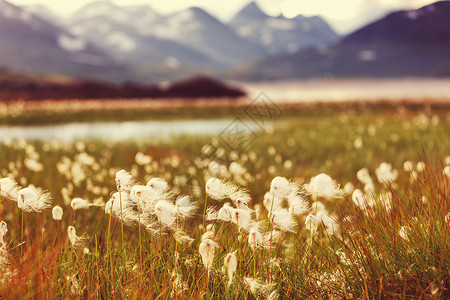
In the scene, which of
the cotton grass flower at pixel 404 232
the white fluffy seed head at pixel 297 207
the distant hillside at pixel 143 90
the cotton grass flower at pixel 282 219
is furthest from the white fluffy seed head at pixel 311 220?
the distant hillside at pixel 143 90

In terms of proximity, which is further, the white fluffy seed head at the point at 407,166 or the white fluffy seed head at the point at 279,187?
the white fluffy seed head at the point at 407,166

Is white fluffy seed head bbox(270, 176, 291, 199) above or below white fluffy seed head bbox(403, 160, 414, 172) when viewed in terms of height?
above

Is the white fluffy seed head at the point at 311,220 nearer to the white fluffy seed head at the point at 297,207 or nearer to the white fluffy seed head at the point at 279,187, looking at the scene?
the white fluffy seed head at the point at 297,207

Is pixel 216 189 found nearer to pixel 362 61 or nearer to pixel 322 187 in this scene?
pixel 322 187

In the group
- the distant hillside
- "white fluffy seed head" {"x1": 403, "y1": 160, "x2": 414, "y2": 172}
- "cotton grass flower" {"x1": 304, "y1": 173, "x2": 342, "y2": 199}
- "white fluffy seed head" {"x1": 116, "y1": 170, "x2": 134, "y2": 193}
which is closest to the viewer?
"white fluffy seed head" {"x1": 116, "y1": 170, "x2": 134, "y2": 193}

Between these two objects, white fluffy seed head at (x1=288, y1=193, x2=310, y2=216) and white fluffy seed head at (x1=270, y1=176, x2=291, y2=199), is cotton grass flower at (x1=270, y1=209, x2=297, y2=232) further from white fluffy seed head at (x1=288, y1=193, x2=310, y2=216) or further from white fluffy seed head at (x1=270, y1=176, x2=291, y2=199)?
white fluffy seed head at (x1=288, y1=193, x2=310, y2=216)

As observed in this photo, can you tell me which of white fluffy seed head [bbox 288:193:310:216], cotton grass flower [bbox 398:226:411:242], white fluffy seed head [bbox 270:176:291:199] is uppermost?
white fluffy seed head [bbox 270:176:291:199]

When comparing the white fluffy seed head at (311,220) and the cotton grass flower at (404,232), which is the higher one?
the white fluffy seed head at (311,220)

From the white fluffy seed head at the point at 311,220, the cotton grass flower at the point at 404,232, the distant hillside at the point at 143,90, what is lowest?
the distant hillside at the point at 143,90

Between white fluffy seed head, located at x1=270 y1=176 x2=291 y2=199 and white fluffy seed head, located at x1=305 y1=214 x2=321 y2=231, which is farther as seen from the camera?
white fluffy seed head, located at x1=305 y1=214 x2=321 y2=231

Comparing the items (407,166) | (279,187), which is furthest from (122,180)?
(407,166)

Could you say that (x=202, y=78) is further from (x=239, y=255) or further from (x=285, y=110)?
(x=239, y=255)

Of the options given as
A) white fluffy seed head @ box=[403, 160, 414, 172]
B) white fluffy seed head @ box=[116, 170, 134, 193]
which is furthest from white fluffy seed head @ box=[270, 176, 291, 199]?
white fluffy seed head @ box=[403, 160, 414, 172]

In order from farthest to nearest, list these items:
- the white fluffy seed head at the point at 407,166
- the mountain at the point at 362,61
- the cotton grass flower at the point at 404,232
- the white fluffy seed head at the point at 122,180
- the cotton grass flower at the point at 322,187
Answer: the mountain at the point at 362,61
the white fluffy seed head at the point at 407,166
the cotton grass flower at the point at 404,232
the cotton grass flower at the point at 322,187
the white fluffy seed head at the point at 122,180
